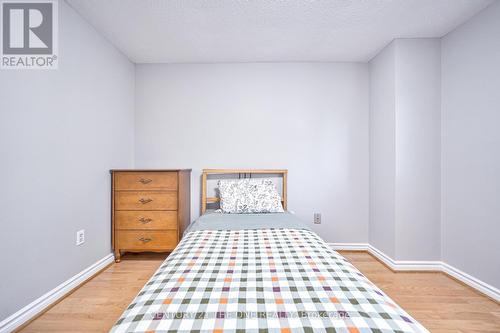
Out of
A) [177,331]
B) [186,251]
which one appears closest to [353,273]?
[177,331]

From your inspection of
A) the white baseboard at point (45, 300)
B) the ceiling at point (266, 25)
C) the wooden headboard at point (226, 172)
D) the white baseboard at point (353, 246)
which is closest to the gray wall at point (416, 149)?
the ceiling at point (266, 25)

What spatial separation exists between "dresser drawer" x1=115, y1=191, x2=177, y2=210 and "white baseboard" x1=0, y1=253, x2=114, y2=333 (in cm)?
59

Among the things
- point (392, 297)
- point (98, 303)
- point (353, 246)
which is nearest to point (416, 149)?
point (353, 246)

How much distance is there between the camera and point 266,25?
83.0 inches

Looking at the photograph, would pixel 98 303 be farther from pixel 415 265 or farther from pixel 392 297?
pixel 415 265

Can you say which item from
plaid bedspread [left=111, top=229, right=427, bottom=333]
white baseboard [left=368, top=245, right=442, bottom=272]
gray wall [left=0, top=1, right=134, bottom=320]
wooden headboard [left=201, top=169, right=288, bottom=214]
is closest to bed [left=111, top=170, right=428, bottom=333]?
plaid bedspread [left=111, top=229, right=427, bottom=333]

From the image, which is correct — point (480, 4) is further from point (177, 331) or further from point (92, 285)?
point (92, 285)

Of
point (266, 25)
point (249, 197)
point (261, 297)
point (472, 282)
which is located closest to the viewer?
point (261, 297)

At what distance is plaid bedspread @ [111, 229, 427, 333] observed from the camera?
2.35 ft

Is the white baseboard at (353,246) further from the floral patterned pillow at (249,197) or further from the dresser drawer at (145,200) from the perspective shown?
the dresser drawer at (145,200)

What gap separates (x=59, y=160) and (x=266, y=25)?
6.82 ft

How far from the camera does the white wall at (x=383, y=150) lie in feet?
7.91

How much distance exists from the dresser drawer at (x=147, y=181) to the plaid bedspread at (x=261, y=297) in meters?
1.19

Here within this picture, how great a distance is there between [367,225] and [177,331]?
9.08 feet
